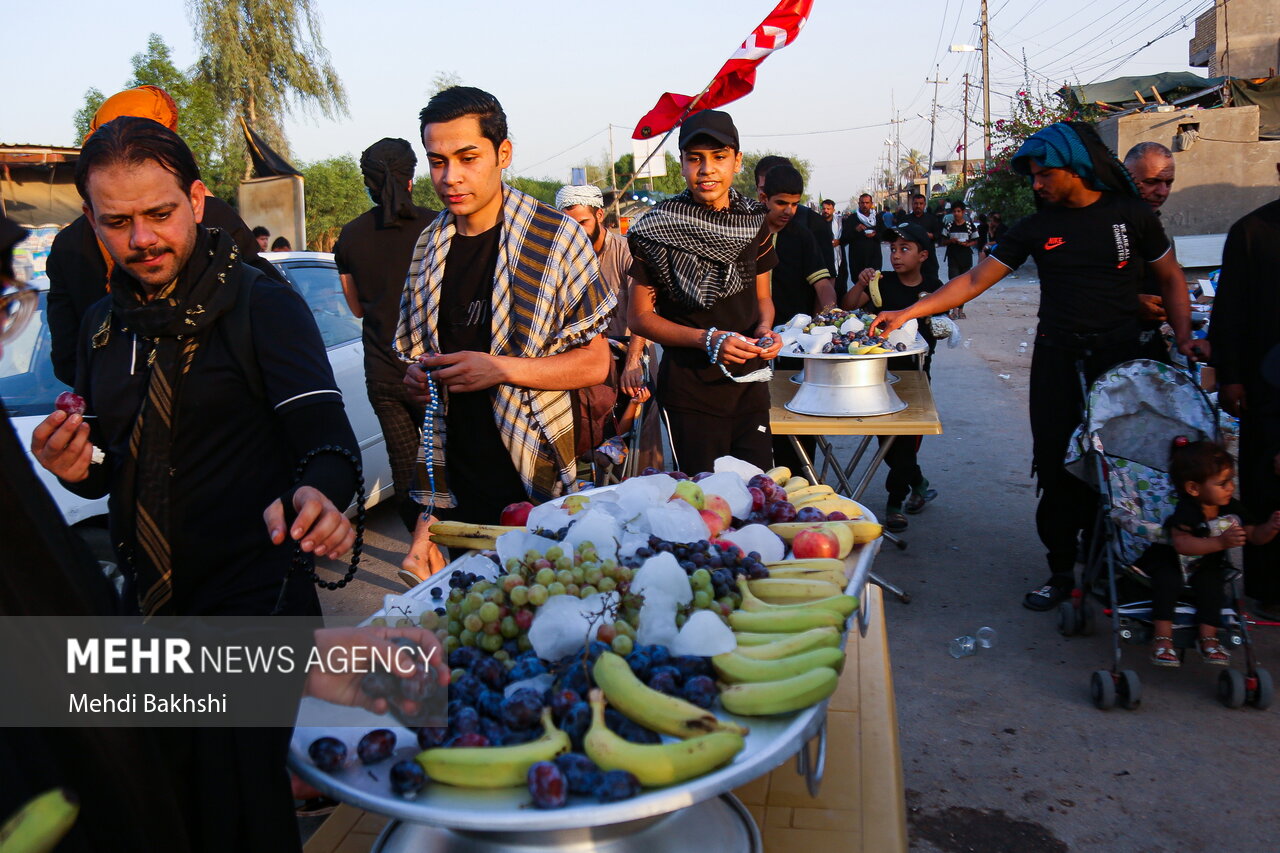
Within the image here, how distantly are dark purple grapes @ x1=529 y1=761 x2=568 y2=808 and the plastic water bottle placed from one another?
127 inches

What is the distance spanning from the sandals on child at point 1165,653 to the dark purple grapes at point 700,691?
2.89 meters

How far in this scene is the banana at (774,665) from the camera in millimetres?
1566

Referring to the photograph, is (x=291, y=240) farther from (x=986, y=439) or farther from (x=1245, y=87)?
(x=1245, y=87)

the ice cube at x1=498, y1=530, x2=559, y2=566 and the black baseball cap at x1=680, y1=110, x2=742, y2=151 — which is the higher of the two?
the black baseball cap at x1=680, y1=110, x2=742, y2=151

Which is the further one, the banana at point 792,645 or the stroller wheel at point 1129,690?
the stroller wheel at point 1129,690

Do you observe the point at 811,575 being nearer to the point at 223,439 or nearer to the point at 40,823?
the point at 223,439

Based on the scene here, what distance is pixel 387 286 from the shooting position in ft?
14.7

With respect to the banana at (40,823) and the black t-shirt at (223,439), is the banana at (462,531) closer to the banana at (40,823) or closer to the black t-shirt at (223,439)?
the black t-shirt at (223,439)

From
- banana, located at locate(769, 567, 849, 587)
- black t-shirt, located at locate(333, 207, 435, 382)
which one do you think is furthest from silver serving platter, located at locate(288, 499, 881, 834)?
black t-shirt, located at locate(333, 207, 435, 382)

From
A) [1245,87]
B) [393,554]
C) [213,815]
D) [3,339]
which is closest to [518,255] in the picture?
[3,339]

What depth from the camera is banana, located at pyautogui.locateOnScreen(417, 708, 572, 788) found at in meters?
1.36

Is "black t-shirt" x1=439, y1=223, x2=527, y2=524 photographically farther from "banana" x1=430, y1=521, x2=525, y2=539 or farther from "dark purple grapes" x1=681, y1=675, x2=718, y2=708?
"dark purple grapes" x1=681, y1=675, x2=718, y2=708

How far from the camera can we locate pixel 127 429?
207cm

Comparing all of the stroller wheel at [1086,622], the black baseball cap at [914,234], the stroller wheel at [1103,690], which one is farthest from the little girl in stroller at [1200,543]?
the black baseball cap at [914,234]
